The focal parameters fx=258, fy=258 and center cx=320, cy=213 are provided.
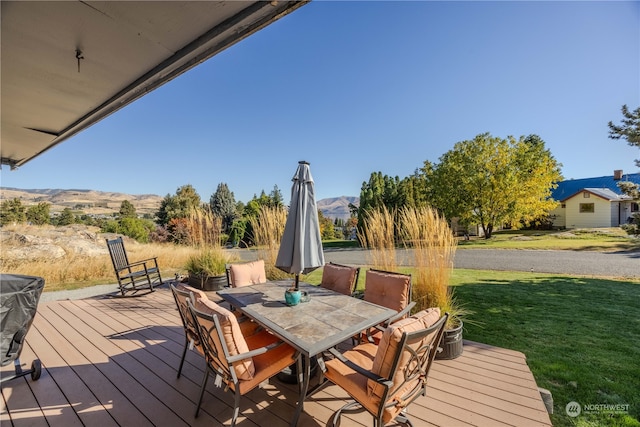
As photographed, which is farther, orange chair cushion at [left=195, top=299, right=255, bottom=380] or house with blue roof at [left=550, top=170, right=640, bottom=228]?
house with blue roof at [left=550, top=170, right=640, bottom=228]

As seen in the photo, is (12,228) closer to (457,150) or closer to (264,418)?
(264,418)

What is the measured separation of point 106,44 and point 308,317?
96.0 inches

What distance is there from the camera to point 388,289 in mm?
2664

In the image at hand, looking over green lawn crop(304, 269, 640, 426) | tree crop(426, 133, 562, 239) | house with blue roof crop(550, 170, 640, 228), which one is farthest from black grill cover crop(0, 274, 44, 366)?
house with blue roof crop(550, 170, 640, 228)

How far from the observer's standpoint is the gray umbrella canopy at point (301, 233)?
2.42 m

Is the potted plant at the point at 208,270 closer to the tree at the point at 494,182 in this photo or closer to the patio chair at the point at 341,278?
the patio chair at the point at 341,278

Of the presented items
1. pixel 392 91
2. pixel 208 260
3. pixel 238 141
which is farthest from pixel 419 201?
pixel 208 260

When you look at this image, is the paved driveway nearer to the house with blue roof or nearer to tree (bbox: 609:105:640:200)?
tree (bbox: 609:105:640:200)

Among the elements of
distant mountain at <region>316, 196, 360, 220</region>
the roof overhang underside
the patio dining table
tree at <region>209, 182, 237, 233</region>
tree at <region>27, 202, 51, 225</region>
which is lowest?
the patio dining table

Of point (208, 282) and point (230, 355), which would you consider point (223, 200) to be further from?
point (230, 355)

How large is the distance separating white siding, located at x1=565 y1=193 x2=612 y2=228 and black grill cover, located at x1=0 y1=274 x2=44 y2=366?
90.6 feet

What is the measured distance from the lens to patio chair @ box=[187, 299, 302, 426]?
1.57 meters

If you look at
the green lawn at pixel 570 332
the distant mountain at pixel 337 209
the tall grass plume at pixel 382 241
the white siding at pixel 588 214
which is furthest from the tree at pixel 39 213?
the distant mountain at pixel 337 209

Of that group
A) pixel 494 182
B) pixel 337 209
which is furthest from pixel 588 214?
pixel 337 209
